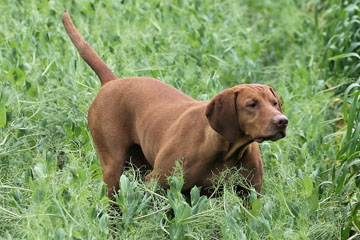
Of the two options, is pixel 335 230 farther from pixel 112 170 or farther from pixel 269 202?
pixel 112 170

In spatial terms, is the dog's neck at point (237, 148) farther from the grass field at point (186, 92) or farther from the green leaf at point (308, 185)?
the green leaf at point (308, 185)

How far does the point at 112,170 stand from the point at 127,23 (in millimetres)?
3227

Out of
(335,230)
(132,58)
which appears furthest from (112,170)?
(132,58)

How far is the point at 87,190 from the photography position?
15.3 ft

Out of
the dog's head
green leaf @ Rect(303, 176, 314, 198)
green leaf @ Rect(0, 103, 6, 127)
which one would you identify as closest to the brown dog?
the dog's head

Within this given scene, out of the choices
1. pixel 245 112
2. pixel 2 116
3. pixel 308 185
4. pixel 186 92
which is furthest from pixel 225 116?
pixel 186 92

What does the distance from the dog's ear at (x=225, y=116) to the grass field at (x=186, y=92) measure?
0.88 feet

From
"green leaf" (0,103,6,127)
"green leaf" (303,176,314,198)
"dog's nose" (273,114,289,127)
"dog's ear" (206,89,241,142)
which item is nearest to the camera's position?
"dog's nose" (273,114,289,127)

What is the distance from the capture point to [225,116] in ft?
15.6

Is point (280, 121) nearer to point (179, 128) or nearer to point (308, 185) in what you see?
point (308, 185)

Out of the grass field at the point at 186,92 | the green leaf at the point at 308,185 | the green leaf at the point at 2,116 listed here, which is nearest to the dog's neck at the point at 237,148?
the grass field at the point at 186,92

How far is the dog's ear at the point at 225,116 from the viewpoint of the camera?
4.75m

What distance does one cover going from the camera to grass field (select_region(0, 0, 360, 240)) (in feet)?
15.3

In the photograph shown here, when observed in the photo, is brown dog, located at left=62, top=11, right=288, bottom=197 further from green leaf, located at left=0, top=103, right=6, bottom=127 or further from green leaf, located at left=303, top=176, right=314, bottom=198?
green leaf, located at left=0, top=103, right=6, bottom=127
